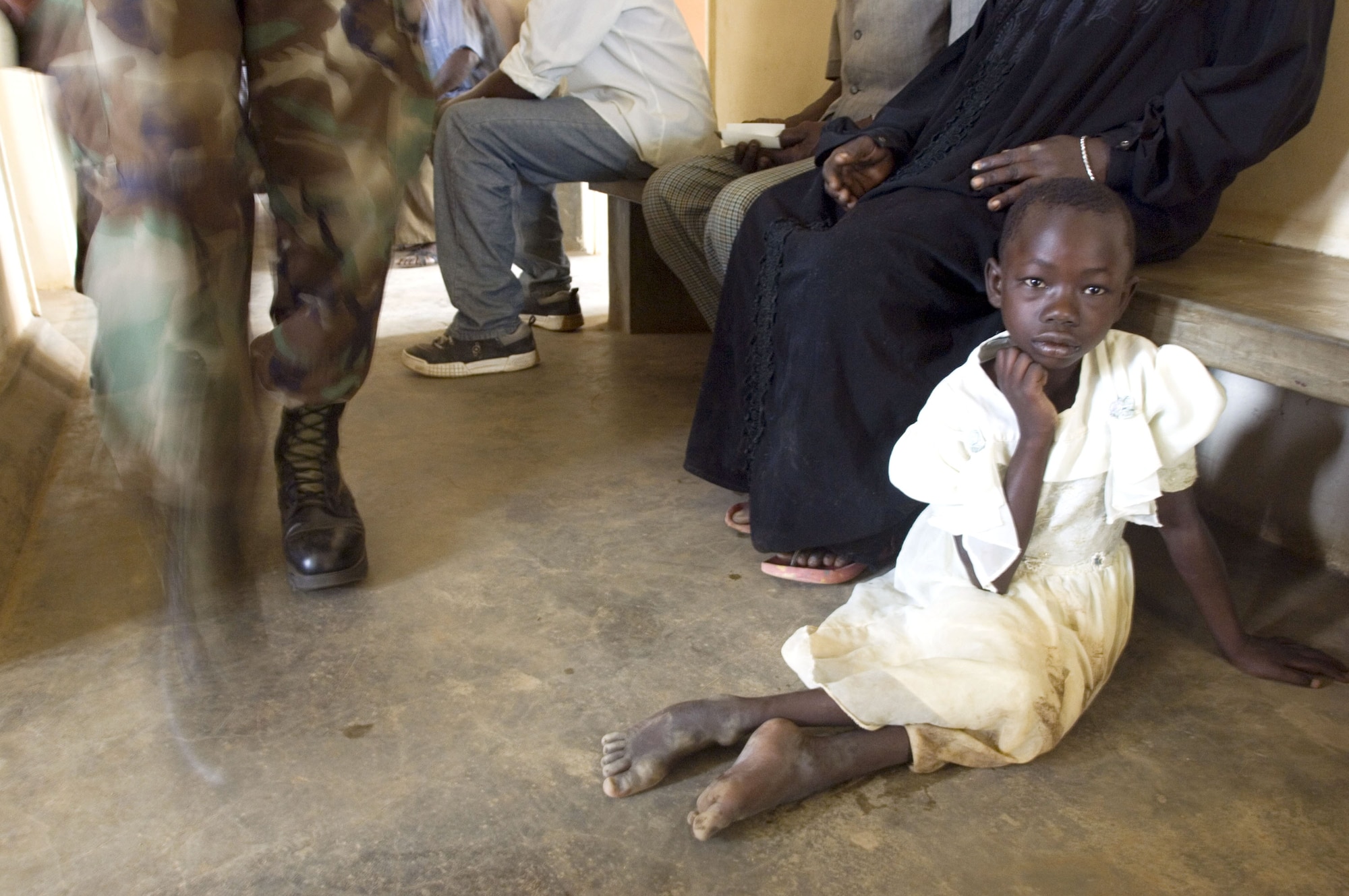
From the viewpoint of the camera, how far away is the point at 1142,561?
5.86 ft

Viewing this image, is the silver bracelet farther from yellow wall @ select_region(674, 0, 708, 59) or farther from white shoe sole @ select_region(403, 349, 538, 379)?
yellow wall @ select_region(674, 0, 708, 59)

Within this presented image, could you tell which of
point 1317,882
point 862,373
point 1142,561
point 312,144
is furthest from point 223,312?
point 1142,561

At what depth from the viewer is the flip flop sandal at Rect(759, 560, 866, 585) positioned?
165 centimetres

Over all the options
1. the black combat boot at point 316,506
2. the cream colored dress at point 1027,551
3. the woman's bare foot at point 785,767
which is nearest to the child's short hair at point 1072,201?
the cream colored dress at point 1027,551

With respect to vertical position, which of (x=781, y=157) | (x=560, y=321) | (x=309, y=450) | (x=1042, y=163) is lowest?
(x=560, y=321)

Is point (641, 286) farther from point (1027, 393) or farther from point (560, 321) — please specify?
point (1027, 393)

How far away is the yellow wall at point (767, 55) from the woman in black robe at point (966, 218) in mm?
1686

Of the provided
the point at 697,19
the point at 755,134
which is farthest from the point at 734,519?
the point at 697,19

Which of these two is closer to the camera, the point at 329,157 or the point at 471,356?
the point at 329,157

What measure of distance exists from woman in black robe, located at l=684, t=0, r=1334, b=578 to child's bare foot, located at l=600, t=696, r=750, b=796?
49 cm

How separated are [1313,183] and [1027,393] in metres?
1.03

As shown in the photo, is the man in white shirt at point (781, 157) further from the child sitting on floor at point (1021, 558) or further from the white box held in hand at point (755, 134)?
the child sitting on floor at point (1021, 558)

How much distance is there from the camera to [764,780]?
3.61 feet

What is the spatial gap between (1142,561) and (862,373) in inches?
26.2
